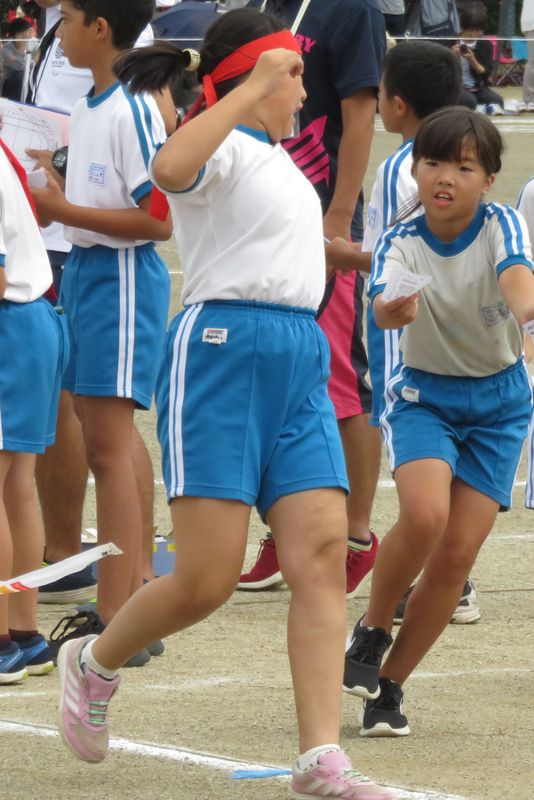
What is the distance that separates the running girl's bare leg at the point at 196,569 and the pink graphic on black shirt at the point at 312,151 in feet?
9.53

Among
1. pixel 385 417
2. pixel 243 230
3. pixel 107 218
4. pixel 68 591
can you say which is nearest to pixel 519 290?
pixel 385 417

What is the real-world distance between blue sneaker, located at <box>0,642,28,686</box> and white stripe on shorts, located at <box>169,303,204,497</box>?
1354 millimetres

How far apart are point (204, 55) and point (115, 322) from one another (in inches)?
54.7

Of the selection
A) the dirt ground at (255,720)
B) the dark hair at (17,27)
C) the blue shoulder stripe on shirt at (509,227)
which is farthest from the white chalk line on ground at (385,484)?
the dark hair at (17,27)

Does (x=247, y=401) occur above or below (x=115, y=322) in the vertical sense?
above

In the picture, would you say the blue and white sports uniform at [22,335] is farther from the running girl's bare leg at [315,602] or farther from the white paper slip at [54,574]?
the running girl's bare leg at [315,602]

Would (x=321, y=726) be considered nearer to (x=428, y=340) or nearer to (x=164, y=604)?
(x=164, y=604)

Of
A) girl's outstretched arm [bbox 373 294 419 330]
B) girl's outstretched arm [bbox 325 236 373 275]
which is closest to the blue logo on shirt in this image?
girl's outstretched arm [bbox 325 236 373 275]

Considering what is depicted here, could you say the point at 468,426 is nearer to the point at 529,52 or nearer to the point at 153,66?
the point at 153,66

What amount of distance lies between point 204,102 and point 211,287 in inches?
20.2

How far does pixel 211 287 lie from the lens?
4180 millimetres

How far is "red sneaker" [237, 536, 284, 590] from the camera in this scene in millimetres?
6559

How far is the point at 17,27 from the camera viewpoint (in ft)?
58.4

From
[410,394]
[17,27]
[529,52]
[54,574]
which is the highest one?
[410,394]
